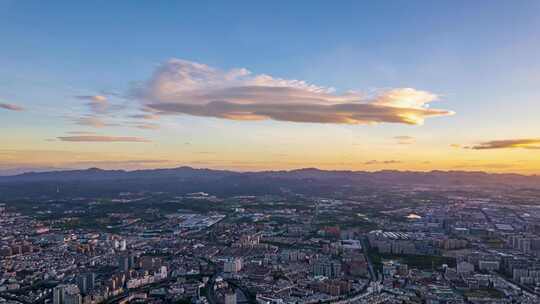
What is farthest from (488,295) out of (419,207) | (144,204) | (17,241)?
(144,204)

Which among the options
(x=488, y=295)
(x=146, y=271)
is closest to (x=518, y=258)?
(x=488, y=295)

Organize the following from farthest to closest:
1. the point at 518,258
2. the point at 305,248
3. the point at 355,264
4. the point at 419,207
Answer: the point at 419,207 < the point at 305,248 < the point at 518,258 < the point at 355,264

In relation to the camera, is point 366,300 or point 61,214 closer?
point 366,300

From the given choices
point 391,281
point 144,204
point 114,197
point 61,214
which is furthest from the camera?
point 114,197

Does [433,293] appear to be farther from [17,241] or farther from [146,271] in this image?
[17,241]

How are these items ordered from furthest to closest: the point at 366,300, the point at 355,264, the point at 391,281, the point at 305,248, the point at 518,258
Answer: the point at 305,248 → the point at 518,258 → the point at 355,264 → the point at 391,281 → the point at 366,300

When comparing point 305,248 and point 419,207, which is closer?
point 305,248

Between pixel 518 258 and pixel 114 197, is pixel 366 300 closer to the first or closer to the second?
pixel 518 258

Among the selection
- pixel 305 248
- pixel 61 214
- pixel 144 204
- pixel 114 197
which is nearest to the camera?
pixel 305 248
